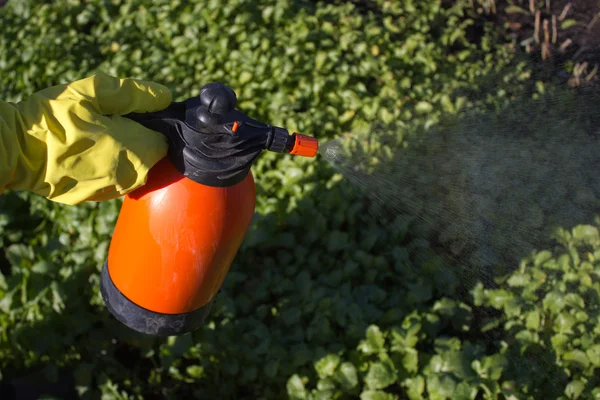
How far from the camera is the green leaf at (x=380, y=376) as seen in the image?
1.67 m

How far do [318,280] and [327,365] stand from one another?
0.38 meters

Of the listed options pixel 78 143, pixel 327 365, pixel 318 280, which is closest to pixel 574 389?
pixel 327 365

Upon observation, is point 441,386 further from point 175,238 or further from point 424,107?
point 424,107

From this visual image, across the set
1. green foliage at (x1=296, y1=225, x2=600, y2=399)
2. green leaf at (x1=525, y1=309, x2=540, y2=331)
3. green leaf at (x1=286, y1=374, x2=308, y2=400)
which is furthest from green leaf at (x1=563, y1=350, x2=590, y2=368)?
green leaf at (x1=286, y1=374, x2=308, y2=400)

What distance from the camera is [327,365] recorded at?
173 cm

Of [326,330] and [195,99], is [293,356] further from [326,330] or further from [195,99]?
[195,99]

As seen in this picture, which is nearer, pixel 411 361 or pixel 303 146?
pixel 303 146

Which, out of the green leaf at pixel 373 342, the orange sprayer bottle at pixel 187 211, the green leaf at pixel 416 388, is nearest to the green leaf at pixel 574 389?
the green leaf at pixel 416 388

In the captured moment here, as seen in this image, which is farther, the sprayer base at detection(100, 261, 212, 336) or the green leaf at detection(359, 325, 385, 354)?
the green leaf at detection(359, 325, 385, 354)

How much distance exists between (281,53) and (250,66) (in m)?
0.17

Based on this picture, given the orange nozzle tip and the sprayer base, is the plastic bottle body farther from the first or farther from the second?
the orange nozzle tip

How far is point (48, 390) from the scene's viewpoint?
1.83m

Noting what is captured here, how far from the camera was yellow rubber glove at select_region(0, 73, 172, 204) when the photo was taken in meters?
1.04

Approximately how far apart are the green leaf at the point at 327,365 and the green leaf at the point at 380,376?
0.31ft
